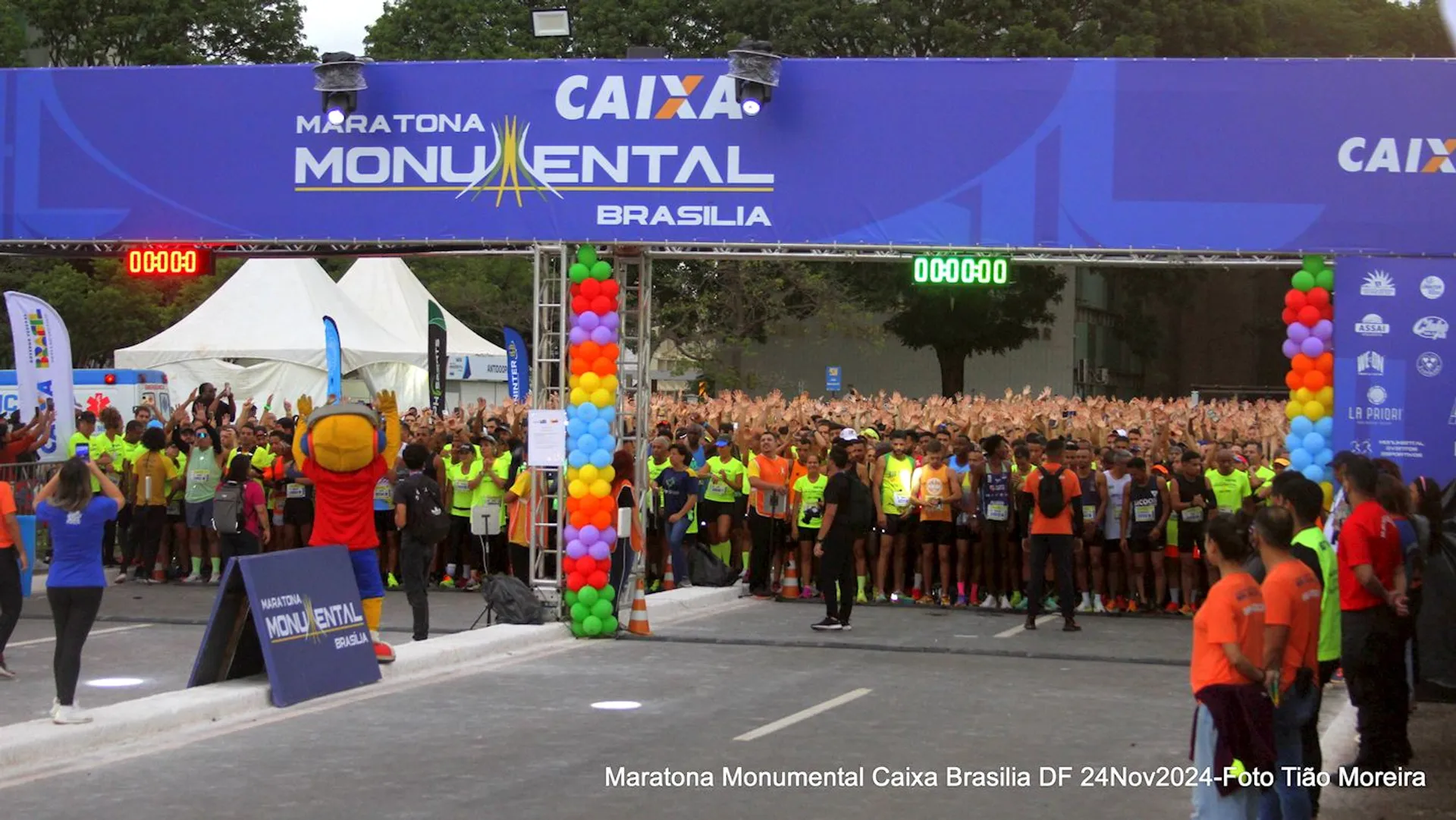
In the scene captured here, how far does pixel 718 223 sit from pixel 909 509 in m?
5.29

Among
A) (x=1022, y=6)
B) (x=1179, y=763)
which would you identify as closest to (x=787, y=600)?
(x=1179, y=763)

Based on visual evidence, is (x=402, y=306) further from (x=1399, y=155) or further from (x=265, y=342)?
(x=1399, y=155)

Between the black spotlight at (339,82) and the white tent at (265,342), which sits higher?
the black spotlight at (339,82)

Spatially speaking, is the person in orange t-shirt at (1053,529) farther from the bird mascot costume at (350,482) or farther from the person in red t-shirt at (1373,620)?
the person in red t-shirt at (1373,620)

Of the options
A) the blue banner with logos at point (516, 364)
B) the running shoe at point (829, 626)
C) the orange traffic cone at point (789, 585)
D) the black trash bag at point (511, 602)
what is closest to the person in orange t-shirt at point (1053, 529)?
the running shoe at point (829, 626)

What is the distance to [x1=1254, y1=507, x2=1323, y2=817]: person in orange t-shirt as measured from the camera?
283 inches

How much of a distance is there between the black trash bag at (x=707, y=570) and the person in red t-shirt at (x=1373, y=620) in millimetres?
11482

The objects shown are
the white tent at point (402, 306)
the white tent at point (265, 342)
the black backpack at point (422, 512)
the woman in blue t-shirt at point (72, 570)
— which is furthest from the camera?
the white tent at point (402, 306)

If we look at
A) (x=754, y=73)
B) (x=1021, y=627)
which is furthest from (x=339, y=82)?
(x=1021, y=627)

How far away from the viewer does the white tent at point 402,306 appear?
38594 mm

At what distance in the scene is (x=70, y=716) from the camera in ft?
33.8

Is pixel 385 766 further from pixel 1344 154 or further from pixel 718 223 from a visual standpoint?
pixel 1344 154

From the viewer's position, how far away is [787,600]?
20.4 metres

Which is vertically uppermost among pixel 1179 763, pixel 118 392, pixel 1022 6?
pixel 1022 6
